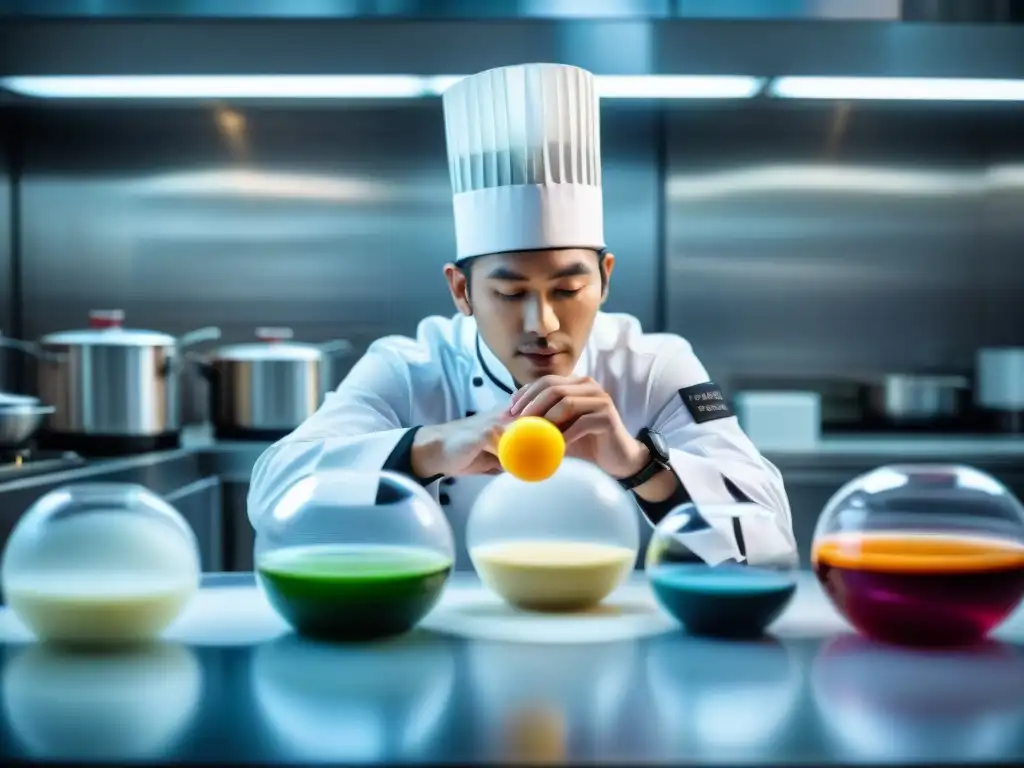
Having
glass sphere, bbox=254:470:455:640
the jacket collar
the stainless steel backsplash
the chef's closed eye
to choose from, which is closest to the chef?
the chef's closed eye

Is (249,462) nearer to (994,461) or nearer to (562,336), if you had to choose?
(562,336)

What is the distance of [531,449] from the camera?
1.02 meters

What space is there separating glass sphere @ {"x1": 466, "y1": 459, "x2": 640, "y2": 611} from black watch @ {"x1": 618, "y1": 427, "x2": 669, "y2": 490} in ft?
1.91

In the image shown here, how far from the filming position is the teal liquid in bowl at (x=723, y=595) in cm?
93

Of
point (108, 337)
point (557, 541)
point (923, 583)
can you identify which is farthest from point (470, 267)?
point (108, 337)

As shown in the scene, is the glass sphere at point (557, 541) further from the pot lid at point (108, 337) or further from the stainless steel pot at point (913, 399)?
the stainless steel pot at point (913, 399)

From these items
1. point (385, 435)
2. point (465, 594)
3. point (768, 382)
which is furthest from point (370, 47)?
point (465, 594)

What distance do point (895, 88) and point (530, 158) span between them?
1515 mm

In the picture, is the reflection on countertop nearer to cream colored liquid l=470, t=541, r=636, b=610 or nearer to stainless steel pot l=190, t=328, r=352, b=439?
cream colored liquid l=470, t=541, r=636, b=610

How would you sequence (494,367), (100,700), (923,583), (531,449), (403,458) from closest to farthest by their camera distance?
1. (100,700)
2. (923,583)
3. (531,449)
4. (403,458)
5. (494,367)

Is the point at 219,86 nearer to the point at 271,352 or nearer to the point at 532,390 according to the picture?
the point at 271,352

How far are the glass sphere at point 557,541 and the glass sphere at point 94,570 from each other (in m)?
0.30

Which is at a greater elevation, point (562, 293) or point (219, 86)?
point (219, 86)

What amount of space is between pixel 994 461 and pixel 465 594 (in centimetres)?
221
